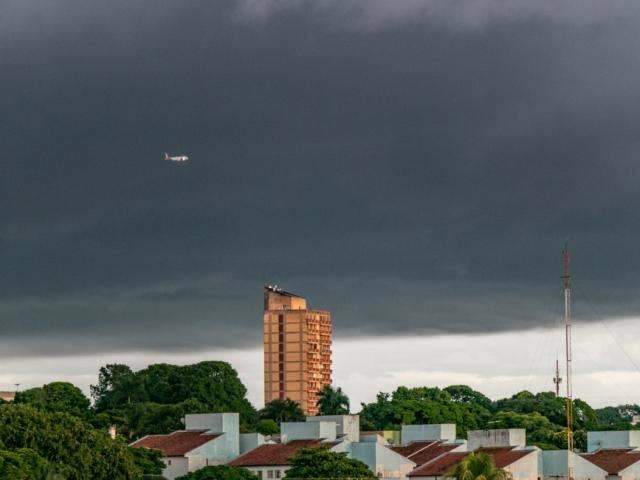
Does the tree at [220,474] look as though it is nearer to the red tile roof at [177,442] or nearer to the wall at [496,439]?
the red tile roof at [177,442]

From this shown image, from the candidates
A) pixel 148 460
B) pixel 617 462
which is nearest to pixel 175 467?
pixel 148 460

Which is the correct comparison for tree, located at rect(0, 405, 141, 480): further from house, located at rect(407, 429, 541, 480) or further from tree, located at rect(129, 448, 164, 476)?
house, located at rect(407, 429, 541, 480)

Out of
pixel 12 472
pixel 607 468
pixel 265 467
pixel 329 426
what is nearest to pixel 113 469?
pixel 12 472

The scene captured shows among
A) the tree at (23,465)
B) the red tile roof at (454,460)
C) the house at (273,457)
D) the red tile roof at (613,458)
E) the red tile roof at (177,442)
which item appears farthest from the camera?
the red tile roof at (177,442)

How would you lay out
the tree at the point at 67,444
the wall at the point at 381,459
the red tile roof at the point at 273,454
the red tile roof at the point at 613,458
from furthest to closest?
1. the red tile roof at the point at 613,458
2. the red tile roof at the point at 273,454
3. the wall at the point at 381,459
4. the tree at the point at 67,444

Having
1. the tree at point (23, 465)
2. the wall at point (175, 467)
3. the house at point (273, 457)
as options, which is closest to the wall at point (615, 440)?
the house at point (273, 457)

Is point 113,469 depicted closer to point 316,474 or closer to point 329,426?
point 316,474

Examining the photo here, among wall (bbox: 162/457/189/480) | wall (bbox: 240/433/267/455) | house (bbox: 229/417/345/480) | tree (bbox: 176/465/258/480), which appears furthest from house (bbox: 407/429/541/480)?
wall (bbox: 162/457/189/480)
